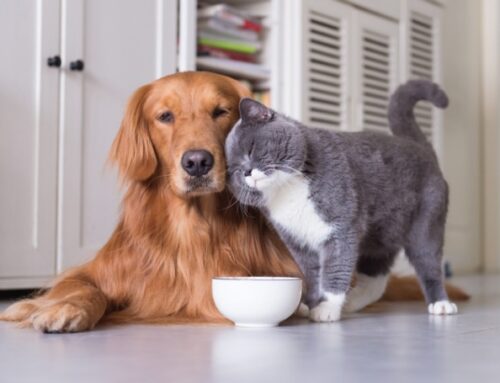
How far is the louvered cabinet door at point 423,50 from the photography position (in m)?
4.30

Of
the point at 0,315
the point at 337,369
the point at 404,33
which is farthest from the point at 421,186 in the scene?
the point at 404,33

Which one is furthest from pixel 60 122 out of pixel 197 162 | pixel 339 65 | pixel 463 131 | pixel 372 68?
pixel 463 131

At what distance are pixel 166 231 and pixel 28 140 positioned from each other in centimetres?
94

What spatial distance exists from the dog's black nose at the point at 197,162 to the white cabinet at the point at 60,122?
105cm

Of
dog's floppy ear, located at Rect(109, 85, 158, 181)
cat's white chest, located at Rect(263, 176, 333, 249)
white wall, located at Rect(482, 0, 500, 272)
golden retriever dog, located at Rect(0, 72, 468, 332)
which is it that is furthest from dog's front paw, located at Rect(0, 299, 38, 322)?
white wall, located at Rect(482, 0, 500, 272)

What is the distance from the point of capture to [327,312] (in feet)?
6.19

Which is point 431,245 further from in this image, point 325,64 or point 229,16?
point 325,64

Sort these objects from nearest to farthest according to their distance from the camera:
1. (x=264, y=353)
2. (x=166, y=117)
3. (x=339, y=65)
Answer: (x=264, y=353), (x=166, y=117), (x=339, y=65)

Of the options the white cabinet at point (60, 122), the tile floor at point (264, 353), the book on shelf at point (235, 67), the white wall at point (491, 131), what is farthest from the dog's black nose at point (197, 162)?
the white wall at point (491, 131)

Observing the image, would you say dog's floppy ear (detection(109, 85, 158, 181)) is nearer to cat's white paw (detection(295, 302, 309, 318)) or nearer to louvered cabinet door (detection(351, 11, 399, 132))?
cat's white paw (detection(295, 302, 309, 318))

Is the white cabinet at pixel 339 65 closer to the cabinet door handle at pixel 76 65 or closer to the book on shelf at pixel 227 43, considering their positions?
the book on shelf at pixel 227 43

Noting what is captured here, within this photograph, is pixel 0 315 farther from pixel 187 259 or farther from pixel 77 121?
pixel 77 121

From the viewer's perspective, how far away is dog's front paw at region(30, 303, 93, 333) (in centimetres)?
165

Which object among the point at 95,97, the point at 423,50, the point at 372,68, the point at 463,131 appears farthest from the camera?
the point at 463,131
